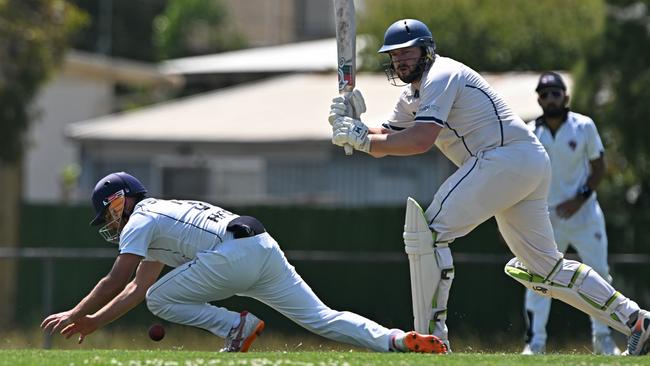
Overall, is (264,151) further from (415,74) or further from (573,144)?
(415,74)

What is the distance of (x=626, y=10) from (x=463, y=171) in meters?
11.2

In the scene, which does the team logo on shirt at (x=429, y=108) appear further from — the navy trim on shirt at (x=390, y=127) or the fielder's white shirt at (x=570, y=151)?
the fielder's white shirt at (x=570, y=151)

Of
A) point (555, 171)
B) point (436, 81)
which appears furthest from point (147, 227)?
point (555, 171)

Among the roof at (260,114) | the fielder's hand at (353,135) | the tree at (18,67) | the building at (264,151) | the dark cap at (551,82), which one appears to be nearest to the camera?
the fielder's hand at (353,135)

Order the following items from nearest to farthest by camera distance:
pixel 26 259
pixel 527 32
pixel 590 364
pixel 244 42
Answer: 1. pixel 590 364
2. pixel 26 259
3. pixel 527 32
4. pixel 244 42

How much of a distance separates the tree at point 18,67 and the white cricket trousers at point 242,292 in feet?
44.5

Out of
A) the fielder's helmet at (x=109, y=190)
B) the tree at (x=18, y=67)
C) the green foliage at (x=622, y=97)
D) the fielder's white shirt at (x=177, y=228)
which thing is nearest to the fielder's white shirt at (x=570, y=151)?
the fielder's white shirt at (x=177, y=228)

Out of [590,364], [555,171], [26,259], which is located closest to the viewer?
[590,364]

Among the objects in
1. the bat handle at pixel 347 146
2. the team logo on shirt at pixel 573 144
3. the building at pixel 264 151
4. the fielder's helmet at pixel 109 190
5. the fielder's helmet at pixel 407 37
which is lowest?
the building at pixel 264 151

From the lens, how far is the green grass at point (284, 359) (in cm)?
832

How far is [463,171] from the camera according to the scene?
9336 millimetres

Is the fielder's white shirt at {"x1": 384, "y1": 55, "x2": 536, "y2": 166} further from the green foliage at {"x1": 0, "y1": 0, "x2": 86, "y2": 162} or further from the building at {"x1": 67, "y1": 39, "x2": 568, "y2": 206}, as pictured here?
→ the green foliage at {"x1": 0, "y1": 0, "x2": 86, "y2": 162}

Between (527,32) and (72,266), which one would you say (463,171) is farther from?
(527,32)

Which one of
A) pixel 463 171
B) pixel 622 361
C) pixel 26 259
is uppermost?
pixel 463 171
